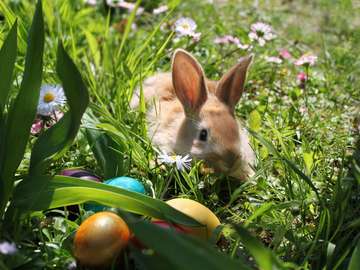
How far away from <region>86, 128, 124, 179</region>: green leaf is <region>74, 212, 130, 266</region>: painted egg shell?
0.73 meters

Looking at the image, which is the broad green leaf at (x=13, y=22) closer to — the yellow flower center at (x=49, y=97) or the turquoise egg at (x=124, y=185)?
the yellow flower center at (x=49, y=97)

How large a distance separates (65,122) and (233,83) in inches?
52.9

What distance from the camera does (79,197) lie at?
2.26 meters

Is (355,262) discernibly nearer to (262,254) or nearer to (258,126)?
(262,254)

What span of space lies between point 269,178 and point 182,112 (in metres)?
0.77

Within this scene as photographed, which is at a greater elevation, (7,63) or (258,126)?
(7,63)

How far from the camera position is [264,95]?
4.02 m

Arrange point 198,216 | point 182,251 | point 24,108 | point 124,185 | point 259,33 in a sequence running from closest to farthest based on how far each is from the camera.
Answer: point 182,251
point 24,108
point 198,216
point 124,185
point 259,33

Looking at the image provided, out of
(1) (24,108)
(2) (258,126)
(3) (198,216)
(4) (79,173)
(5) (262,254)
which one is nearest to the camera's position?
(5) (262,254)

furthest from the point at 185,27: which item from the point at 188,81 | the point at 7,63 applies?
the point at 7,63

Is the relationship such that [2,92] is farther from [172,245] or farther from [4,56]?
[172,245]

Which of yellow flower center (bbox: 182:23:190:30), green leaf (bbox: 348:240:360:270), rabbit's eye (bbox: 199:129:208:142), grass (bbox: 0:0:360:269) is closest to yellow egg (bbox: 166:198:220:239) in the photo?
grass (bbox: 0:0:360:269)

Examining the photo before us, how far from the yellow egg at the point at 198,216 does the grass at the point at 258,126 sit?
105 mm

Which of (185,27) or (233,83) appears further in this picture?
(185,27)
